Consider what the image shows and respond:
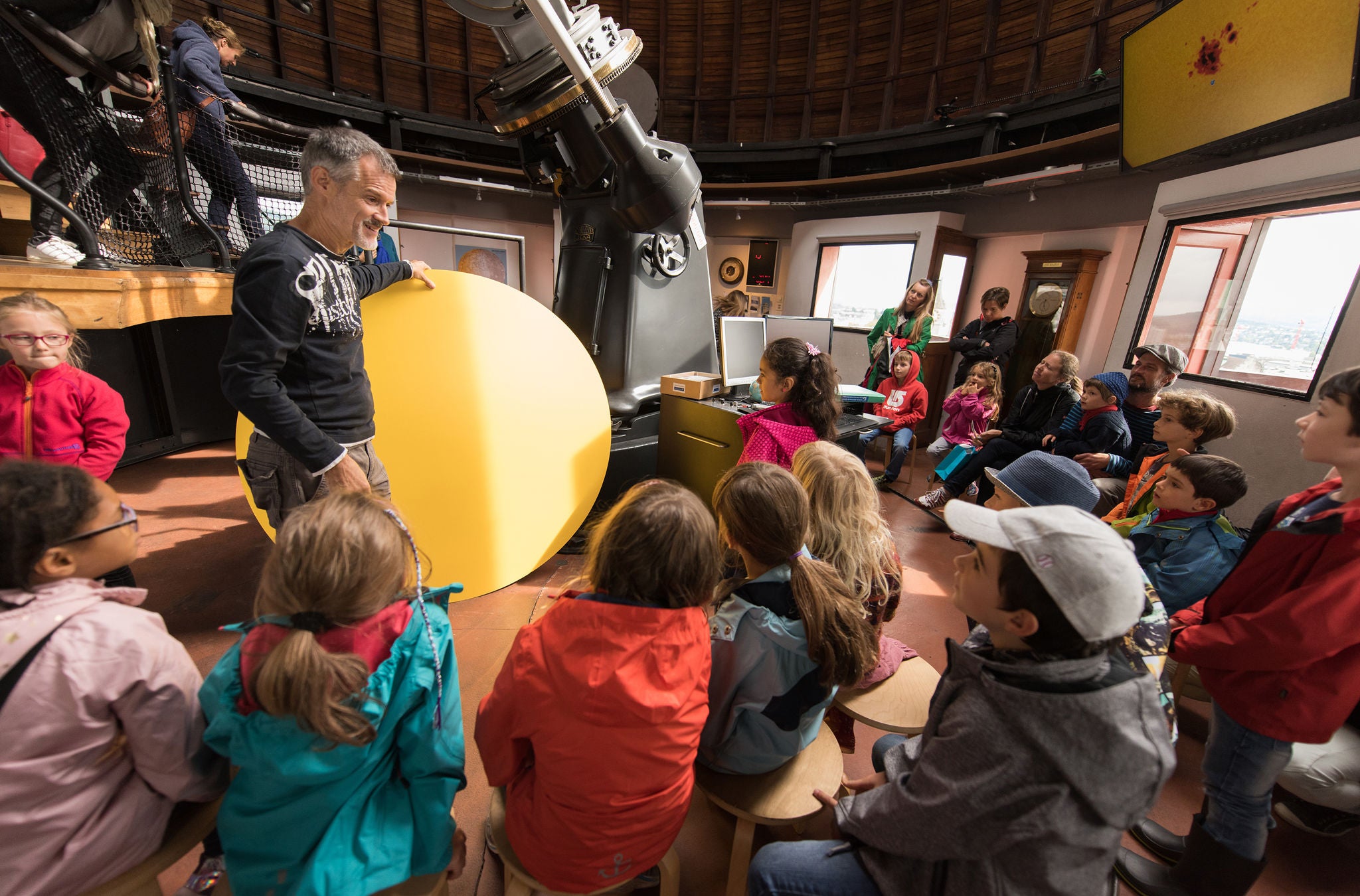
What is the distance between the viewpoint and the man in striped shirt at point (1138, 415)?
264cm

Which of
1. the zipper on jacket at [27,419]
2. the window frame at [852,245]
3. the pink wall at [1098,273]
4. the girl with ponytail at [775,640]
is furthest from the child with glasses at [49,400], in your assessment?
the pink wall at [1098,273]

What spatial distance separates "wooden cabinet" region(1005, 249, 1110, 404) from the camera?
475 cm

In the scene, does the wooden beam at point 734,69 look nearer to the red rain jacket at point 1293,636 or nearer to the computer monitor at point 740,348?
the computer monitor at point 740,348

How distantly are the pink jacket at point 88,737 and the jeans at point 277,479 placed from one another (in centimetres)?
69

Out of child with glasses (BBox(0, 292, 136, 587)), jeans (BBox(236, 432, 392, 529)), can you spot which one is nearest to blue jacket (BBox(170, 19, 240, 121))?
child with glasses (BBox(0, 292, 136, 587))

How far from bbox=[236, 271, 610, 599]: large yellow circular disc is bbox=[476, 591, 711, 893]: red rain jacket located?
1163 millimetres

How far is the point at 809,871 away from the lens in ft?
3.13

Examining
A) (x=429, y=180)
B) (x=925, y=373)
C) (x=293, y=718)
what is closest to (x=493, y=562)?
(x=293, y=718)

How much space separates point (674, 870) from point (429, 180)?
760 centimetres

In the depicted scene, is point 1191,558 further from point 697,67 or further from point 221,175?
point 697,67

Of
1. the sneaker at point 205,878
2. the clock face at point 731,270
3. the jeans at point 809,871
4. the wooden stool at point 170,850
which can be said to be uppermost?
the clock face at point 731,270

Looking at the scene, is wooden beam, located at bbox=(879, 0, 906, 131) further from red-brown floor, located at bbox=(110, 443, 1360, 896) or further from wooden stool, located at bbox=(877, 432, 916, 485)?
red-brown floor, located at bbox=(110, 443, 1360, 896)

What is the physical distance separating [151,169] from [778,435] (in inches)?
142

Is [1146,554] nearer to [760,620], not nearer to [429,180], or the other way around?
[760,620]
